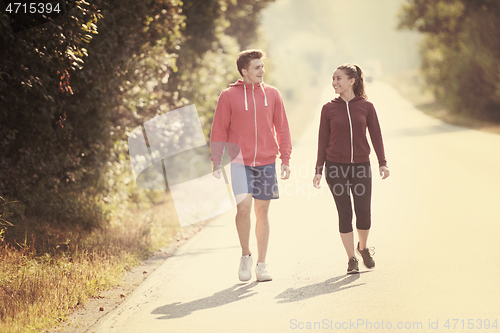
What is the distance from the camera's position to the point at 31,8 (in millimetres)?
6453

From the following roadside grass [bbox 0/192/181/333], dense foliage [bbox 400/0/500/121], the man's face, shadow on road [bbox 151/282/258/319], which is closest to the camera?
roadside grass [bbox 0/192/181/333]

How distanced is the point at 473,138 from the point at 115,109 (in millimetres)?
15629

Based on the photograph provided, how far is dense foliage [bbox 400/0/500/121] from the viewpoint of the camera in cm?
2734

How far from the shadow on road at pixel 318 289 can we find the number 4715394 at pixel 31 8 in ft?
13.5

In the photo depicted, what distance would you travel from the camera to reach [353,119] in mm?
5625

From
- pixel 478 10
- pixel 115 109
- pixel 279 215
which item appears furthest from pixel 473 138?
pixel 115 109

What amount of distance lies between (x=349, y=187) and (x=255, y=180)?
989 millimetres

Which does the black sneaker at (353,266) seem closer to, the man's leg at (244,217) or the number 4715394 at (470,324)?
the man's leg at (244,217)

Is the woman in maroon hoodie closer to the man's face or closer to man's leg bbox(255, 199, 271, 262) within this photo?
man's leg bbox(255, 199, 271, 262)

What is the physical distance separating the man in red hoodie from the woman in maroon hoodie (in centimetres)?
45

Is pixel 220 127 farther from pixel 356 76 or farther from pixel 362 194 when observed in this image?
pixel 362 194

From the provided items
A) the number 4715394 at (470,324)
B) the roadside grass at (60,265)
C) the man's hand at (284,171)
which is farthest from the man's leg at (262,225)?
the number 4715394 at (470,324)

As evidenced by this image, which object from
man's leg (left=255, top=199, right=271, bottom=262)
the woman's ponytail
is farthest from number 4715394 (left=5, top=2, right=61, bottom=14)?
the woman's ponytail

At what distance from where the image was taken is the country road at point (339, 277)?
4613 millimetres
